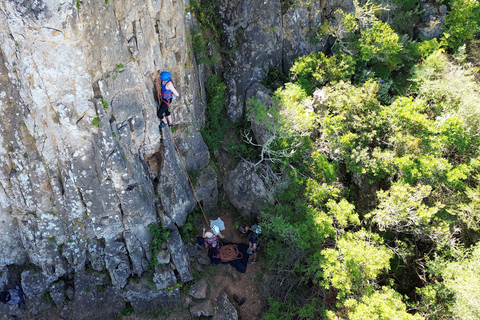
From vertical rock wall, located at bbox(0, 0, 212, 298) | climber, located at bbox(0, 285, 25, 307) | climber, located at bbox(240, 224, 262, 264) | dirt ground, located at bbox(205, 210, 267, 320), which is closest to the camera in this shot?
vertical rock wall, located at bbox(0, 0, 212, 298)

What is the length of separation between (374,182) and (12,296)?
1453cm

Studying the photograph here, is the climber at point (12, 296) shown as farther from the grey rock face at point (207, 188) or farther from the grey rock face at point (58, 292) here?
the grey rock face at point (207, 188)

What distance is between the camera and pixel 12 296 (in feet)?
35.4

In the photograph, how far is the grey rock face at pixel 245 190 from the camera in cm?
1345

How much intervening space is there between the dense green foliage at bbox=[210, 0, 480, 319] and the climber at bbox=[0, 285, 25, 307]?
9074 mm

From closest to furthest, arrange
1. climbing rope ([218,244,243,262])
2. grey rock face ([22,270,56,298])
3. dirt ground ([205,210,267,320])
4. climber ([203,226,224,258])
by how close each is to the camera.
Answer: grey rock face ([22,270,56,298]) < dirt ground ([205,210,267,320]) < climber ([203,226,224,258]) < climbing rope ([218,244,243,262])

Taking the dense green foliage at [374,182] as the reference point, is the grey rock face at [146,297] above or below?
below

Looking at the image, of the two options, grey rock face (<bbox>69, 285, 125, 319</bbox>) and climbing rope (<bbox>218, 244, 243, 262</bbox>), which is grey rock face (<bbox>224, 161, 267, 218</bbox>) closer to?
climbing rope (<bbox>218, 244, 243, 262</bbox>)

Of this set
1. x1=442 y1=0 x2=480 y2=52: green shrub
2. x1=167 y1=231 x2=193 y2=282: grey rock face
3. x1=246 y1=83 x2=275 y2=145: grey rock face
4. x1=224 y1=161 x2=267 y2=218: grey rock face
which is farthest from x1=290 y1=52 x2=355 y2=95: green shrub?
x1=167 y1=231 x2=193 y2=282: grey rock face

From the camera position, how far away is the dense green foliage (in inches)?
407

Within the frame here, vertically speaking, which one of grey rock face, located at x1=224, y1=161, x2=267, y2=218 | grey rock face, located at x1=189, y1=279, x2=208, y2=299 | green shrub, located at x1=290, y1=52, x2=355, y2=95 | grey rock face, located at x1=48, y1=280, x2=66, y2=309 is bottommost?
grey rock face, located at x1=189, y1=279, x2=208, y2=299

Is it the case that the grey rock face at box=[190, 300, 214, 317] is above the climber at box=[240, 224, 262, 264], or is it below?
below

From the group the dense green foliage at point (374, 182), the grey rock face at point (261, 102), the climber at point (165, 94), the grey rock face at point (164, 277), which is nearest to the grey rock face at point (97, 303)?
the grey rock face at point (164, 277)

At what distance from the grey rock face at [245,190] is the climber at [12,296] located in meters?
8.70
